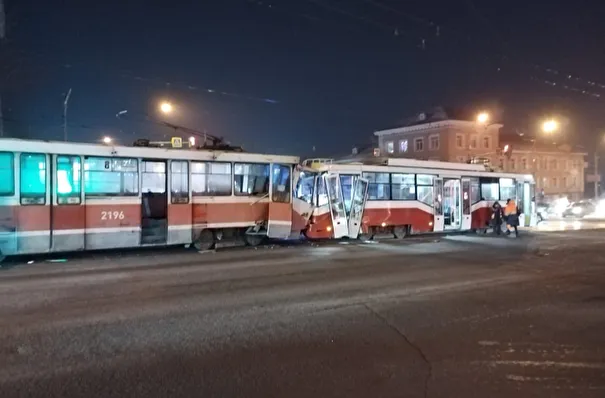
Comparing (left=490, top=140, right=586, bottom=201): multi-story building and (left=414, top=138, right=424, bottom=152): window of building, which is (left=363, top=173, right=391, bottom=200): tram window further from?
(left=490, top=140, right=586, bottom=201): multi-story building

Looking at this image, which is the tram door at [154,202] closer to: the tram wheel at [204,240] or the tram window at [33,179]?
the tram wheel at [204,240]

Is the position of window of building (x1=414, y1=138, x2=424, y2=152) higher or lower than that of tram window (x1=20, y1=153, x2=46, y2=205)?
higher

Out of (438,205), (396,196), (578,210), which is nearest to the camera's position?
(396,196)

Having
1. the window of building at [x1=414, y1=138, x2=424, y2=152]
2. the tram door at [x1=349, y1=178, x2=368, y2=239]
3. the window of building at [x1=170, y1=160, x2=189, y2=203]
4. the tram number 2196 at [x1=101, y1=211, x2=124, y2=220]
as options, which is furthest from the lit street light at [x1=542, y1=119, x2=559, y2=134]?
the window of building at [x1=414, y1=138, x2=424, y2=152]

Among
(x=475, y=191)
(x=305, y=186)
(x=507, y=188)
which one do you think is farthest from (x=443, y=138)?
(x=305, y=186)

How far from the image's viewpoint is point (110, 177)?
16531 millimetres

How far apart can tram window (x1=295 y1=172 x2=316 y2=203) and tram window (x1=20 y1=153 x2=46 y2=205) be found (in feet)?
28.2

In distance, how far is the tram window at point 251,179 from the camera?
62.2ft

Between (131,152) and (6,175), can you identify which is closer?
(6,175)

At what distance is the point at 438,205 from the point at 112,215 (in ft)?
49.1

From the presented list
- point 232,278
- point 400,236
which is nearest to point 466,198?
point 400,236

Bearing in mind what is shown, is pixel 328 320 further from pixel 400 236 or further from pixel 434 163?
pixel 434 163

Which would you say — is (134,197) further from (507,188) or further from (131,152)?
(507,188)

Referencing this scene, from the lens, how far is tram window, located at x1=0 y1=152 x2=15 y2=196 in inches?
581
